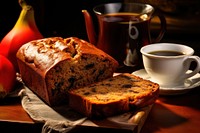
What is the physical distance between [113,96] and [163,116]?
0.14m

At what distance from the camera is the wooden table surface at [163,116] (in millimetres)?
1053

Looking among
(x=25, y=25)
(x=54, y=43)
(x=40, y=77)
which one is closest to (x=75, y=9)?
(x=25, y=25)

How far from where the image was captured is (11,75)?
124cm

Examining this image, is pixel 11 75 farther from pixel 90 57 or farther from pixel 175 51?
pixel 175 51

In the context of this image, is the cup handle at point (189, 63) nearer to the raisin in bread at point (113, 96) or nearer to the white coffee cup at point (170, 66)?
the white coffee cup at point (170, 66)

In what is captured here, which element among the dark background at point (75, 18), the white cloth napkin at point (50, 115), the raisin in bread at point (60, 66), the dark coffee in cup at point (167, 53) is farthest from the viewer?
the dark background at point (75, 18)

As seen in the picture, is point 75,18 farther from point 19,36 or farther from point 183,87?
point 183,87

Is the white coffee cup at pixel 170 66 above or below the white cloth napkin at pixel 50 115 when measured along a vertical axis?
above

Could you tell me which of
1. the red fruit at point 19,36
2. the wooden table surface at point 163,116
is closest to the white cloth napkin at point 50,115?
the wooden table surface at point 163,116

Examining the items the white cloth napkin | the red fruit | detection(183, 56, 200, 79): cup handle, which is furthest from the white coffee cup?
the red fruit

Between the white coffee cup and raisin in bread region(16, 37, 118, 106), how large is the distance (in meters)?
0.10

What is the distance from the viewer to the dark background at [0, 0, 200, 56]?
5.88 feet

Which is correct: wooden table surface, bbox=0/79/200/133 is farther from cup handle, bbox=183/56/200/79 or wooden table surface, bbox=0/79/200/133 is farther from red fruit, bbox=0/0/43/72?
red fruit, bbox=0/0/43/72

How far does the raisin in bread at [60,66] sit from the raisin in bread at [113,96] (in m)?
0.03
